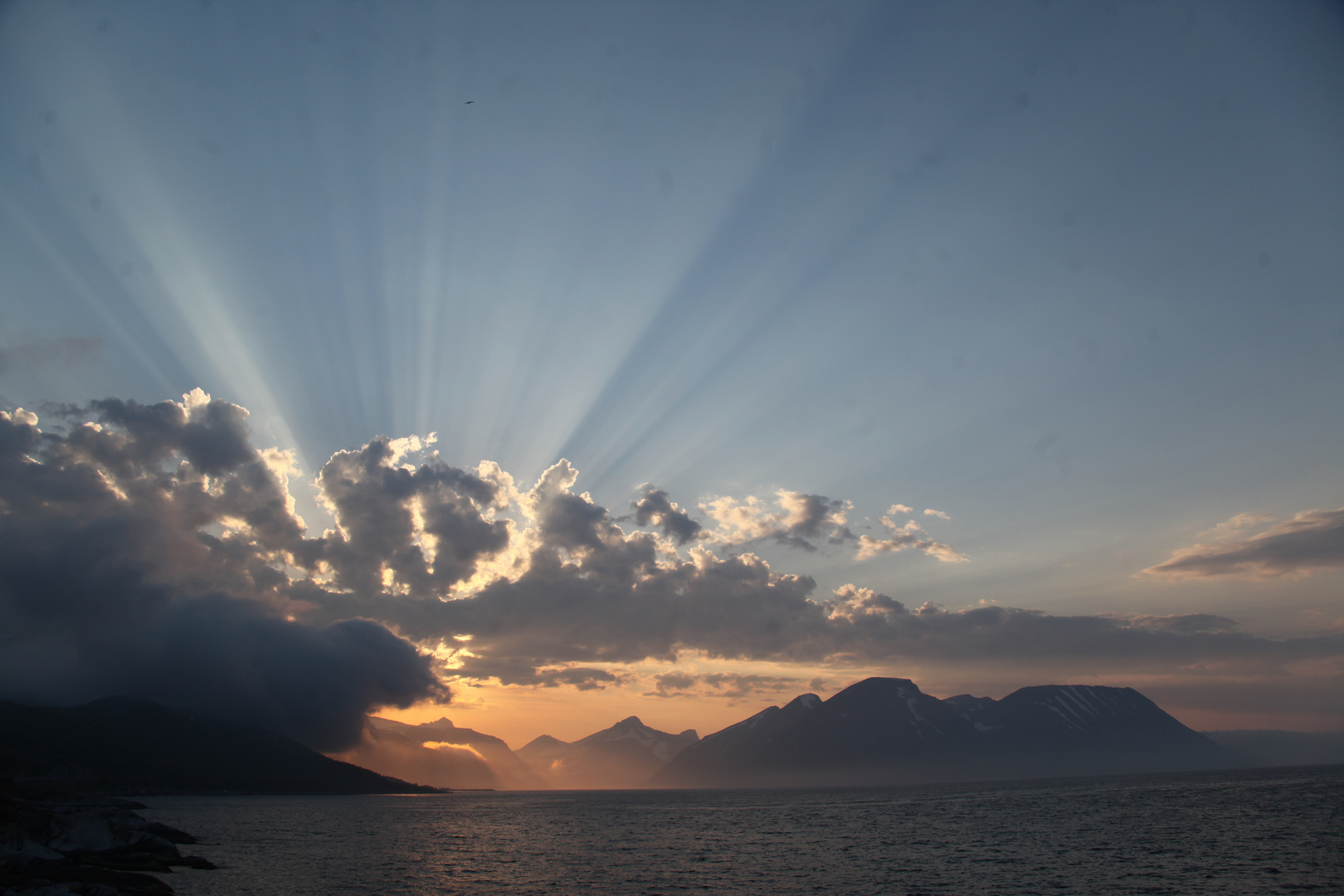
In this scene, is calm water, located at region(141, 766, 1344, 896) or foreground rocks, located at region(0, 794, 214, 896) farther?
calm water, located at region(141, 766, 1344, 896)

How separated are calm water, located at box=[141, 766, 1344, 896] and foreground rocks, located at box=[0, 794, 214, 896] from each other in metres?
6.41

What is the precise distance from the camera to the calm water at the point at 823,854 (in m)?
63.8

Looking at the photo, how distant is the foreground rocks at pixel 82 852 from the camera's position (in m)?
51.6

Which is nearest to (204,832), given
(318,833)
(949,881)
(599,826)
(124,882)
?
(318,833)

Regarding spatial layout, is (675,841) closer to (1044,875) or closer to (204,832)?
(1044,875)

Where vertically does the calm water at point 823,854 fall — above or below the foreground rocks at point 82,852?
below

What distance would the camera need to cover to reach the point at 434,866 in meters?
82.4

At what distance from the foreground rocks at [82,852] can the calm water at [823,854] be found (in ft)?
21.0

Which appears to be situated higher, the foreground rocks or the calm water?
the foreground rocks

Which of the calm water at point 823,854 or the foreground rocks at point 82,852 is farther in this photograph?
the calm water at point 823,854

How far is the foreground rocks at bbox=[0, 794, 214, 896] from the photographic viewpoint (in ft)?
169

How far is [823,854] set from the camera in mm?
86812

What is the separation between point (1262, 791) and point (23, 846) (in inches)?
9934

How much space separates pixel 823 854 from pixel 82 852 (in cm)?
8479
